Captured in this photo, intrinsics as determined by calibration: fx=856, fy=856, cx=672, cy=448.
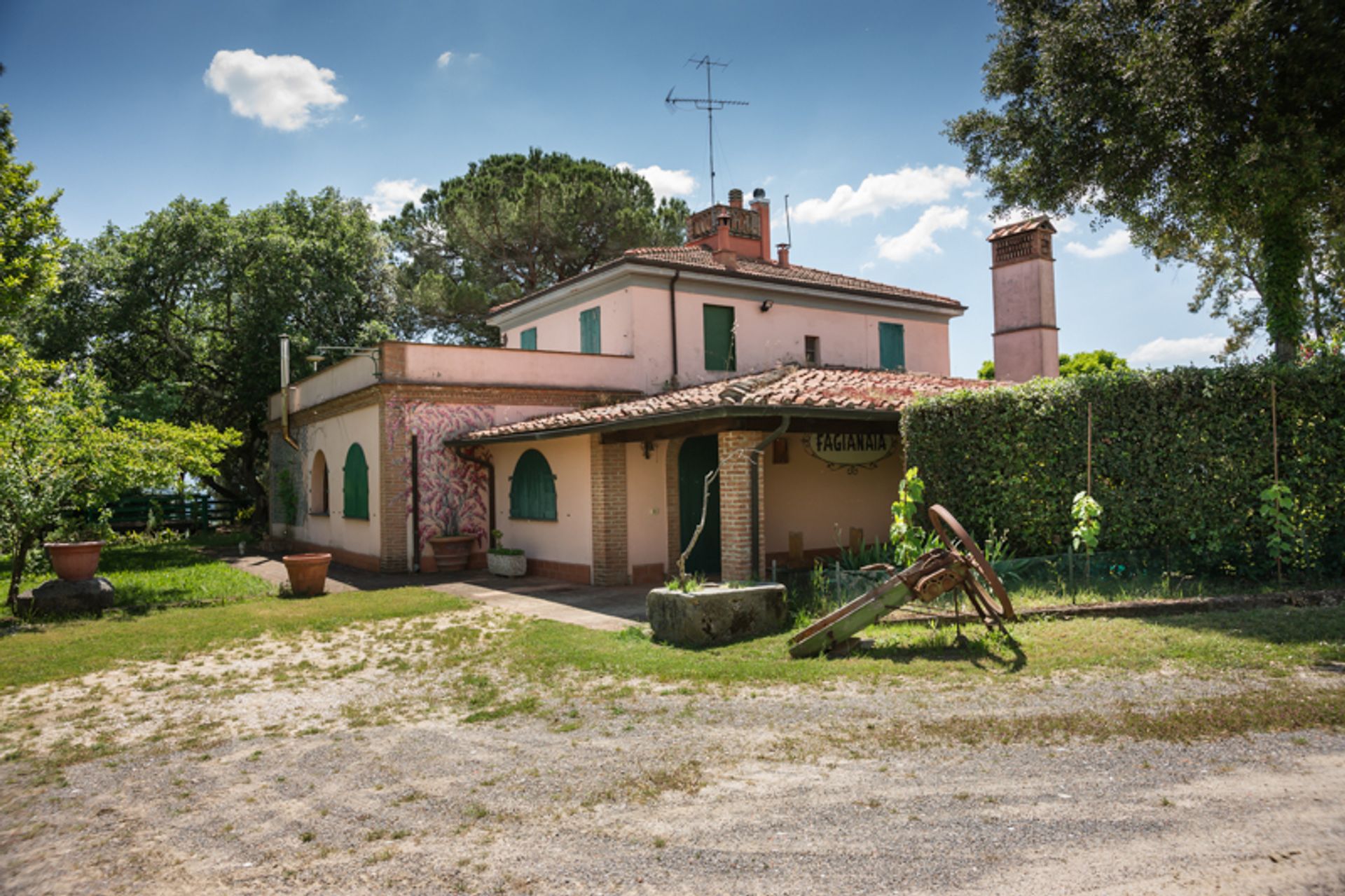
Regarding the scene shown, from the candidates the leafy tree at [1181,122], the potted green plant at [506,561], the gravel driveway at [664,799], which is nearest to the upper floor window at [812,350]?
the leafy tree at [1181,122]

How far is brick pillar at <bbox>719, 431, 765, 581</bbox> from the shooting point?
1064cm

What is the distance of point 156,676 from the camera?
7.48m

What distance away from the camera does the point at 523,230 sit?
26.5 metres

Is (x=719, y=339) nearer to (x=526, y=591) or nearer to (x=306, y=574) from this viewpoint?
(x=526, y=591)

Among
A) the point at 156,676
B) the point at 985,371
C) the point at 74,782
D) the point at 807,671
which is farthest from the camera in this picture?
the point at 985,371

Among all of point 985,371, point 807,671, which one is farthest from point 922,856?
point 985,371

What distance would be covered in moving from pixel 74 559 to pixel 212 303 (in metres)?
17.8

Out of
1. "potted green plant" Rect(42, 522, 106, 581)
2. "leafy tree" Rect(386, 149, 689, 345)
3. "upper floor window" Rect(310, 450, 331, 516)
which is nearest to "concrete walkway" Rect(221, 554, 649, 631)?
"upper floor window" Rect(310, 450, 331, 516)

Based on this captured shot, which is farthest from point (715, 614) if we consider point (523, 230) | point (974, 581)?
point (523, 230)

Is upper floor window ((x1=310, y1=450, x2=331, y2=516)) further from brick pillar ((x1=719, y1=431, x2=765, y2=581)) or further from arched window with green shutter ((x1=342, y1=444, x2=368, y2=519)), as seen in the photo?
brick pillar ((x1=719, y1=431, x2=765, y2=581))

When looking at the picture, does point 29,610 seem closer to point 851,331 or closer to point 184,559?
point 184,559

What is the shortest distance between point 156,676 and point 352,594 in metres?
5.09

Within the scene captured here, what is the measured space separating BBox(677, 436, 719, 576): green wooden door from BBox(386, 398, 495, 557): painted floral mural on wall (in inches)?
157

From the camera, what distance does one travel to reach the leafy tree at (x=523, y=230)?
2628 centimetres
